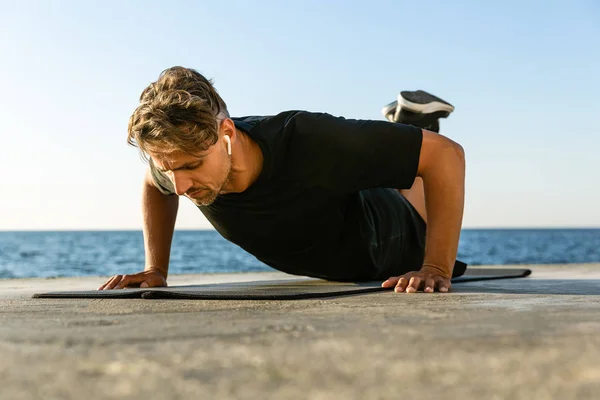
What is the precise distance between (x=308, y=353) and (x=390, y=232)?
261 cm

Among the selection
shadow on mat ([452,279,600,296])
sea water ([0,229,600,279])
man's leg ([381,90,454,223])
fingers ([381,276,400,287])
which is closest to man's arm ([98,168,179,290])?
fingers ([381,276,400,287])

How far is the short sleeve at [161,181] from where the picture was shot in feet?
10.3

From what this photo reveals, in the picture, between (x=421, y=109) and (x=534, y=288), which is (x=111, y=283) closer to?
(x=534, y=288)

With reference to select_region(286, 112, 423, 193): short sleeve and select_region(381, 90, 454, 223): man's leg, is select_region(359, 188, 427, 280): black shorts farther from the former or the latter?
select_region(286, 112, 423, 193): short sleeve

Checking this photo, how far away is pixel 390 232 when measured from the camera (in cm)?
364

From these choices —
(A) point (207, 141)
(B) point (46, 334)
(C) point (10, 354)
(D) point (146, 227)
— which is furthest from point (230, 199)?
(C) point (10, 354)

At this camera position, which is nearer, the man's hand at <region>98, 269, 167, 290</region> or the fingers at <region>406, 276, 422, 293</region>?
the fingers at <region>406, 276, 422, 293</region>

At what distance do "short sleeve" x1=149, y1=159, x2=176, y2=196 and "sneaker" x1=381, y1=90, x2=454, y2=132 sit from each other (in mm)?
1609

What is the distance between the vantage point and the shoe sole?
13.8ft

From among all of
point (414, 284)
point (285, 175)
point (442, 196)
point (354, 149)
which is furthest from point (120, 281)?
point (442, 196)

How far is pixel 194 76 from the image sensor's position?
9.04 ft

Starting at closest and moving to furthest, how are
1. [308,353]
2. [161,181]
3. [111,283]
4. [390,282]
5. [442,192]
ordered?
[308,353], [390,282], [442,192], [111,283], [161,181]

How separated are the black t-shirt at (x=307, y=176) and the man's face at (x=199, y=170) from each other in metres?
0.20

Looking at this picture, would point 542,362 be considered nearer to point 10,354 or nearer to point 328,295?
point 10,354
